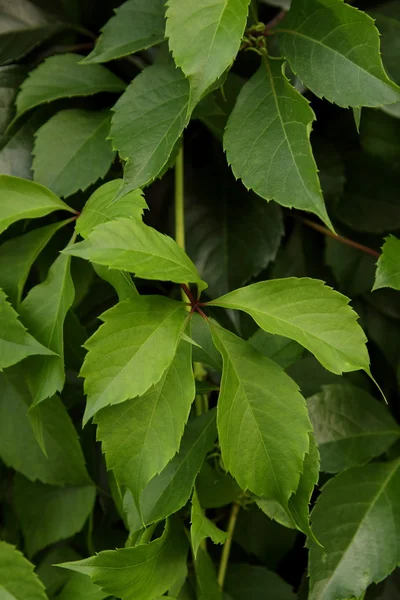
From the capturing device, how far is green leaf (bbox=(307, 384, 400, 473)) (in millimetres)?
635

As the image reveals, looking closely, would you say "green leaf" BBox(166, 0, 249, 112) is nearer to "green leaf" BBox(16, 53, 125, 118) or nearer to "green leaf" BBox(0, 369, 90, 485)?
"green leaf" BBox(16, 53, 125, 118)

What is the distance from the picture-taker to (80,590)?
60cm

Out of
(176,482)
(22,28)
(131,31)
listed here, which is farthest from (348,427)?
(22,28)

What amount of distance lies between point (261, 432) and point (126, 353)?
123 mm

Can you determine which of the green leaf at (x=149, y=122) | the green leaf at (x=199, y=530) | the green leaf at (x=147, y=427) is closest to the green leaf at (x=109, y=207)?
the green leaf at (x=149, y=122)

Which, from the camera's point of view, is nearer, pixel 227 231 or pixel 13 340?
pixel 13 340

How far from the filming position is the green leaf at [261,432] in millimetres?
486

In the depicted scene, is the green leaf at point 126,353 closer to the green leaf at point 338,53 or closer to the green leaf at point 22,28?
the green leaf at point 338,53

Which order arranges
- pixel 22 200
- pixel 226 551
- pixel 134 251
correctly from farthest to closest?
pixel 226 551 → pixel 22 200 → pixel 134 251

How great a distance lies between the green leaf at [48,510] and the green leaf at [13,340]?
0.22 meters

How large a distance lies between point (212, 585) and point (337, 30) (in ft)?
1.67

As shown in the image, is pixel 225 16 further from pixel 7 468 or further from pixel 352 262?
pixel 7 468

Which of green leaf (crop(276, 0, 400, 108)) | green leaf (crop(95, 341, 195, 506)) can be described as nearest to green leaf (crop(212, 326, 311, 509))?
green leaf (crop(95, 341, 195, 506))

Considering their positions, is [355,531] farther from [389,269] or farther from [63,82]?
[63,82]
